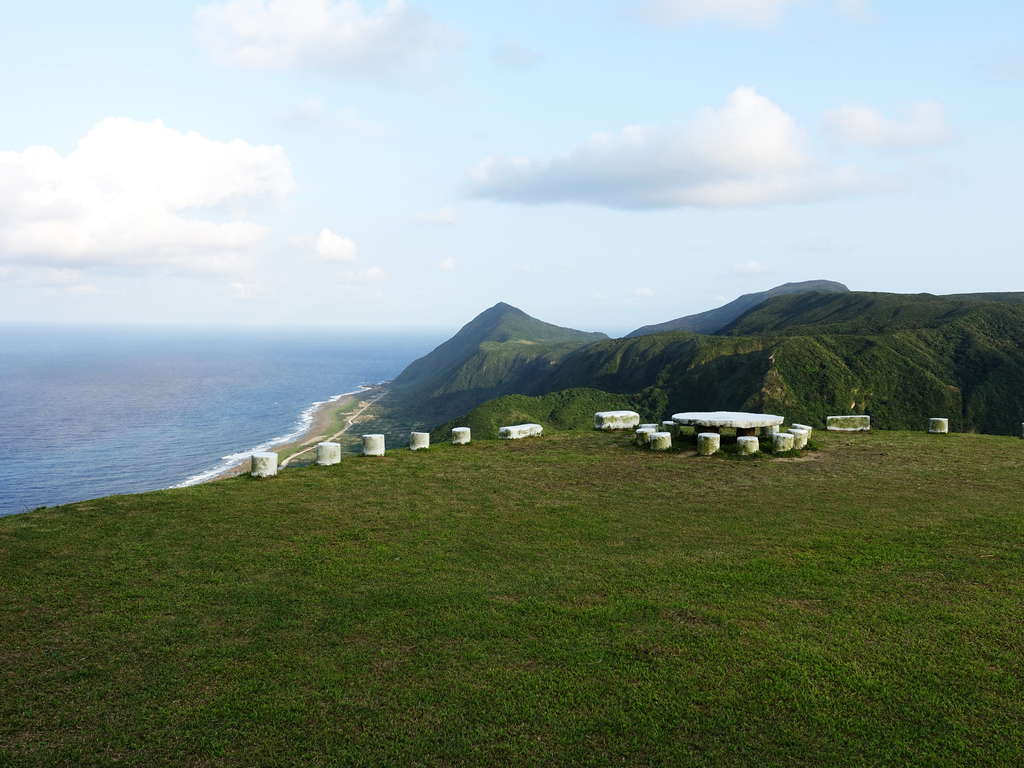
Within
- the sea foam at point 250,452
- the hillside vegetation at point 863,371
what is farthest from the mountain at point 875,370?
the sea foam at point 250,452

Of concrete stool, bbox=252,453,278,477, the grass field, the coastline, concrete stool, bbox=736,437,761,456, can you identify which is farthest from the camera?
the coastline

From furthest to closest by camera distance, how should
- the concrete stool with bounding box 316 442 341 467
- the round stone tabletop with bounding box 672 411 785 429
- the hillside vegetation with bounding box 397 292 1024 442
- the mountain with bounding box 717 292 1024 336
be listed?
the mountain with bounding box 717 292 1024 336
the hillside vegetation with bounding box 397 292 1024 442
the round stone tabletop with bounding box 672 411 785 429
the concrete stool with bounding box 316 442 341 467

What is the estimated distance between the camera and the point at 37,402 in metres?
188

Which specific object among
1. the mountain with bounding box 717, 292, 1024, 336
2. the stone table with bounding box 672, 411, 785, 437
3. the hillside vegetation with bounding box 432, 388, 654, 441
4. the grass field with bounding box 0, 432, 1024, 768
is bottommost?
the hillside vegetation with bounding box 432, 388, 654, 441

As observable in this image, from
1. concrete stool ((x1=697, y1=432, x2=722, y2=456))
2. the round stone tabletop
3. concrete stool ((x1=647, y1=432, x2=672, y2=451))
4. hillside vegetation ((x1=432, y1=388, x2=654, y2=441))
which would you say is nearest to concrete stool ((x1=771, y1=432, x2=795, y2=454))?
the round stone tabletop

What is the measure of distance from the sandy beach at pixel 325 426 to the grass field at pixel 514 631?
2444 inches

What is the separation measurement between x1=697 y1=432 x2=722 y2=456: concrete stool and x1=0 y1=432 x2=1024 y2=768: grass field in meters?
6.22

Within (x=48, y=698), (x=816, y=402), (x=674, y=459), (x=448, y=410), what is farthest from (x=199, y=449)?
(x=48, y=698)

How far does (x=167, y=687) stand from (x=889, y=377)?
96.4m

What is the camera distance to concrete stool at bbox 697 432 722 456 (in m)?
24.8

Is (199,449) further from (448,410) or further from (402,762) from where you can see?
(402,762)

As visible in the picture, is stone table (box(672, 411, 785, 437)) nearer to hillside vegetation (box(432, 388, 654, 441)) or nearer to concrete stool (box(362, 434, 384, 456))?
concrete stool (box(362, 434, 384, 456))

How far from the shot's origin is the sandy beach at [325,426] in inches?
3812

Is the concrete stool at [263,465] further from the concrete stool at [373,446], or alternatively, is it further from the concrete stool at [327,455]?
the concrete stool at [373,446]
